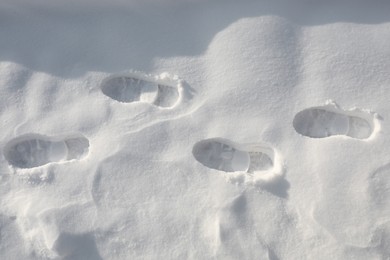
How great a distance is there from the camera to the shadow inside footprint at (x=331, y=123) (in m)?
1.56

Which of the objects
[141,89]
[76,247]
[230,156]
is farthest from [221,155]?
[76,247]

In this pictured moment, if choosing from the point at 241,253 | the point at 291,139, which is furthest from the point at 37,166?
the point at 291,139

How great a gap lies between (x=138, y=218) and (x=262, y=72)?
0.64 m

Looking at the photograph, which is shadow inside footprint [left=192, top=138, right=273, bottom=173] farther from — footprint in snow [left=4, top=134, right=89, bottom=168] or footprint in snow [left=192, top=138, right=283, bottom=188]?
footprint in snow [left=4, top=134, right=89, bottom=168]

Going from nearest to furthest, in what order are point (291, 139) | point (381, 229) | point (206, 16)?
point (381, 229), point (291, 139), point (206, 16)

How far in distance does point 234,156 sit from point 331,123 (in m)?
0.34

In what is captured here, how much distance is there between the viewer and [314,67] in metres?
1.63

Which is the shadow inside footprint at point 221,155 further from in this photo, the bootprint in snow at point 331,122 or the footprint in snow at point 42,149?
the footprint in snow at point 42,149

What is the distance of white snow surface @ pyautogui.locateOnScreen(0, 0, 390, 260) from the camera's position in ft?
4.56

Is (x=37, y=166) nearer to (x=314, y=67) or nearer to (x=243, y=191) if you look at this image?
(x=243, y=191)

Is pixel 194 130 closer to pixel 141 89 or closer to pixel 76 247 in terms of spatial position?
pixel 141 89

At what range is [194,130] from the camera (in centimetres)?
156

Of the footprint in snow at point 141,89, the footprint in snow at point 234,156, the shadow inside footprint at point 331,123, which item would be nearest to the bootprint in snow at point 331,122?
the shadow inside footprint at point 331,123

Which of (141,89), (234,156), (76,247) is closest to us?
(76,247)
